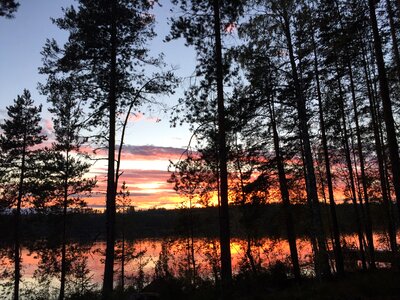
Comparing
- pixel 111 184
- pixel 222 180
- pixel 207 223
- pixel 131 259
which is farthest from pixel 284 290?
pixel 131 259

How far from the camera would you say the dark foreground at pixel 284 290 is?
10.2 m

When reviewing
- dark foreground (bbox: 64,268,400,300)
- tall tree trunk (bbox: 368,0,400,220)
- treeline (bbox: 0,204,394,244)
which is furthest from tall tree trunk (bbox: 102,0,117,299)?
tall tree trunk (bbox: 368,0,400,220)

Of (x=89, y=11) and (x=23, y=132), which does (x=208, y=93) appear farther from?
(x=23, y=132)

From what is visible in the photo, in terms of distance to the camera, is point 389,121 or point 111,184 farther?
point 111,184

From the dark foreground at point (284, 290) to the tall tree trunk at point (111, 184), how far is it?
78 centimetres

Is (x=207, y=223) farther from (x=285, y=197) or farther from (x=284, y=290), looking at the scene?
(x=284, y=290)

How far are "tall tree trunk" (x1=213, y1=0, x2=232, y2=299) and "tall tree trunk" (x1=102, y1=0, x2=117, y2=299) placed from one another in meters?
4.38

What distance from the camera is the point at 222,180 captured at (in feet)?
37.2

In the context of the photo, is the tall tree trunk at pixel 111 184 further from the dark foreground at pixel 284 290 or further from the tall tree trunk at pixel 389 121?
the tall tree trunk at pixel 389 121

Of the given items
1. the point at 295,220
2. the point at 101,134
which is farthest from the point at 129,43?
the point at 295,220

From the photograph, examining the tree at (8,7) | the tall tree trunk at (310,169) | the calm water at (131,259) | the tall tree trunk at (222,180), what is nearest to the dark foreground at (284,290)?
the tall tree trunk at (222,180)

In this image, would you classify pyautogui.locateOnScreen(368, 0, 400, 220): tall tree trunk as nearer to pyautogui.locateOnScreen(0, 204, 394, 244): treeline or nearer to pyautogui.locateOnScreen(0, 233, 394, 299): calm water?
pyautogui.locateOnScreen(0, 204, 394, 244): treeline

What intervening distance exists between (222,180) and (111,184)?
180 inches

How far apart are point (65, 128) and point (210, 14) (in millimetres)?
15888
